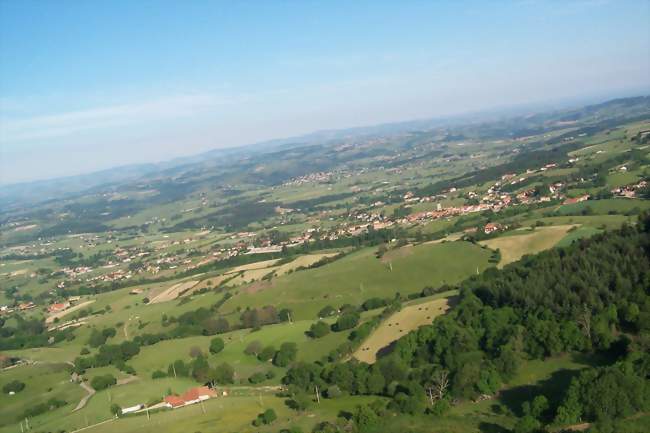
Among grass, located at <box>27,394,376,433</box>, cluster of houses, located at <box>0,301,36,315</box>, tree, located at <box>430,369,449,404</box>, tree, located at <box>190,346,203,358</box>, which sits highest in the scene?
tree, located at <box>430,369,449,404</box>

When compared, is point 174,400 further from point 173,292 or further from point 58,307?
point 58,307

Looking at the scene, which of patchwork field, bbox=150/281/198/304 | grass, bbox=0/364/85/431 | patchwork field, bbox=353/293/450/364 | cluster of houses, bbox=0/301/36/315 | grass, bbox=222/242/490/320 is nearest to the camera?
patchwork field, bbox=353/293/450/364

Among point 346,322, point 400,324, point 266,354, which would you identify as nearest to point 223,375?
point 266,354

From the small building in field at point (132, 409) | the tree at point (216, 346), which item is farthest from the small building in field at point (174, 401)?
the tree at point (216, 346)

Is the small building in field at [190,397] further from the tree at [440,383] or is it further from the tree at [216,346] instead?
the tree at [440,383]

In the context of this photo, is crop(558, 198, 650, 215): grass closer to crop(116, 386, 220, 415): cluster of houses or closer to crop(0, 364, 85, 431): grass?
crop(116, 386, 220, 415): cluster of houses

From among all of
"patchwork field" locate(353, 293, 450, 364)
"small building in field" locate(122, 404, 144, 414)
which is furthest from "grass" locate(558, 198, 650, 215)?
"small building in field" locate(122, 404, 144, 414)

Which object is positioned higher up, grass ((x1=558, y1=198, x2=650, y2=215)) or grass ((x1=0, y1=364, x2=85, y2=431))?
grass ((x1=558, y1=198, x2=650, y2=215))
